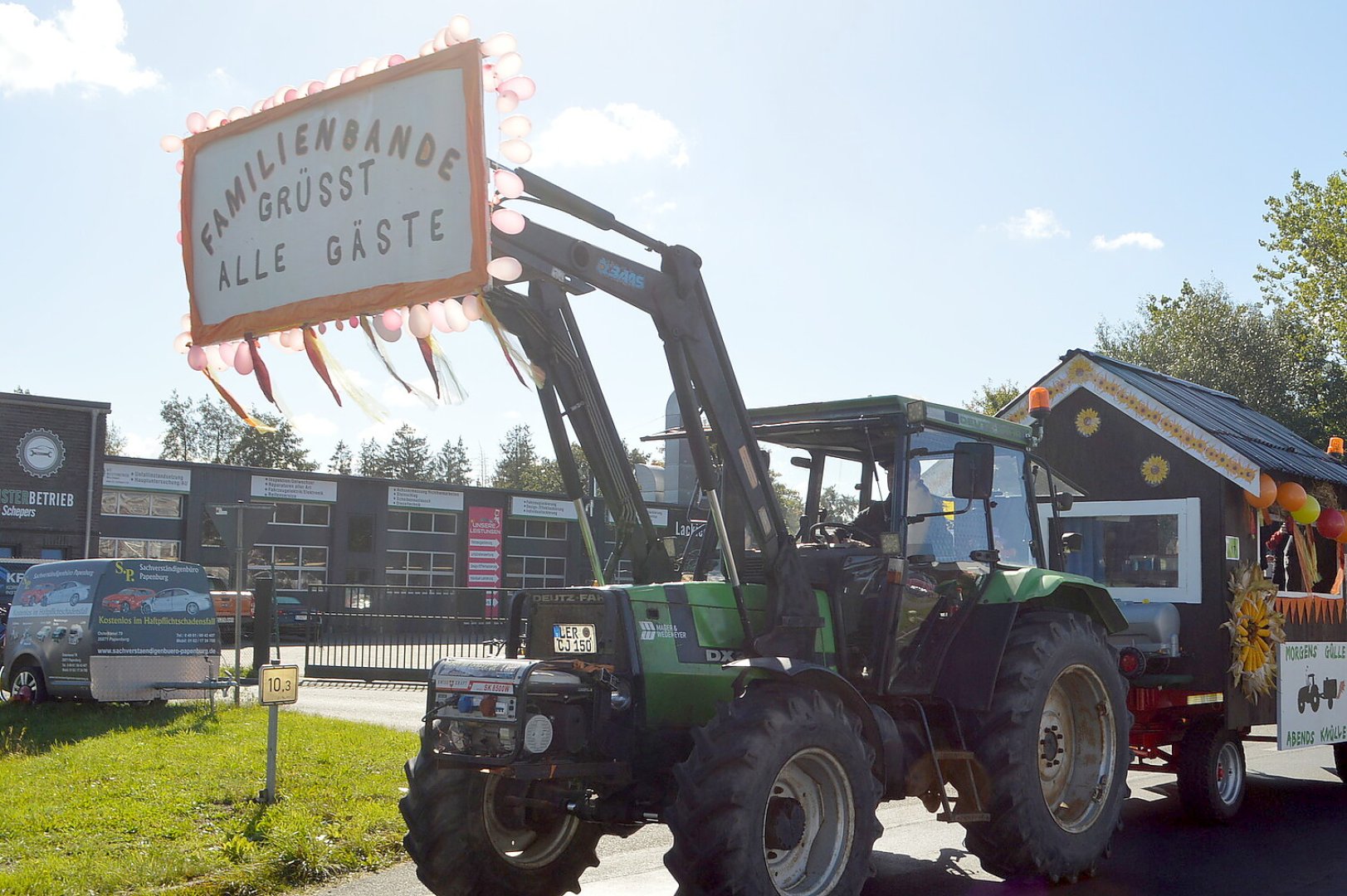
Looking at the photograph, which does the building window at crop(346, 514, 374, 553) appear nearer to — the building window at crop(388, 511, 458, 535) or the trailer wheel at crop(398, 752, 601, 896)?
the building window at crop(388, 511, 458, 535)

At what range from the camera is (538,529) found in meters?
49.2

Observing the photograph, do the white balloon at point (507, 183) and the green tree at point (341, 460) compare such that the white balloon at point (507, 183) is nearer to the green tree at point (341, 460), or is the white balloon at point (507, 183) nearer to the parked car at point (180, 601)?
the parked car at point (180, 601)

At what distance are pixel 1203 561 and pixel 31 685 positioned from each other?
13708 mm

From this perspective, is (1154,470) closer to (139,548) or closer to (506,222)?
(506,222)

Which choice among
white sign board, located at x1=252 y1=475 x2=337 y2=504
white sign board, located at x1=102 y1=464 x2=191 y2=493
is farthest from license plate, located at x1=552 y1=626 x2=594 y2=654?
white sign board, located at x1=252 y1=475 x2=337 y2=504

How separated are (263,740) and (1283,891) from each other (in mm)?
8633

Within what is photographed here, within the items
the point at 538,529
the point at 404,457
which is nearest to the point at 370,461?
the point at 404,457

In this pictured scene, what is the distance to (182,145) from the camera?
625 cm

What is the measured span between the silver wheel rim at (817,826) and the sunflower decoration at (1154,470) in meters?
5.33

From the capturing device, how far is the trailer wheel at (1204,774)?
29.2 feet

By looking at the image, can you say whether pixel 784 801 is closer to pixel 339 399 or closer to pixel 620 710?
pixel 620 710

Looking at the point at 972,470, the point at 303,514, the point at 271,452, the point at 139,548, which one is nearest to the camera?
the point at 972,470

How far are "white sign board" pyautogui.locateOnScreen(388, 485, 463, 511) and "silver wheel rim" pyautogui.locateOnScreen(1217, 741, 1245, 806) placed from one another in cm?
3847

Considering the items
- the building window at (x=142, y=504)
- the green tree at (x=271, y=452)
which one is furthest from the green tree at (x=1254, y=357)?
the green tree at (x=271, y=452)
